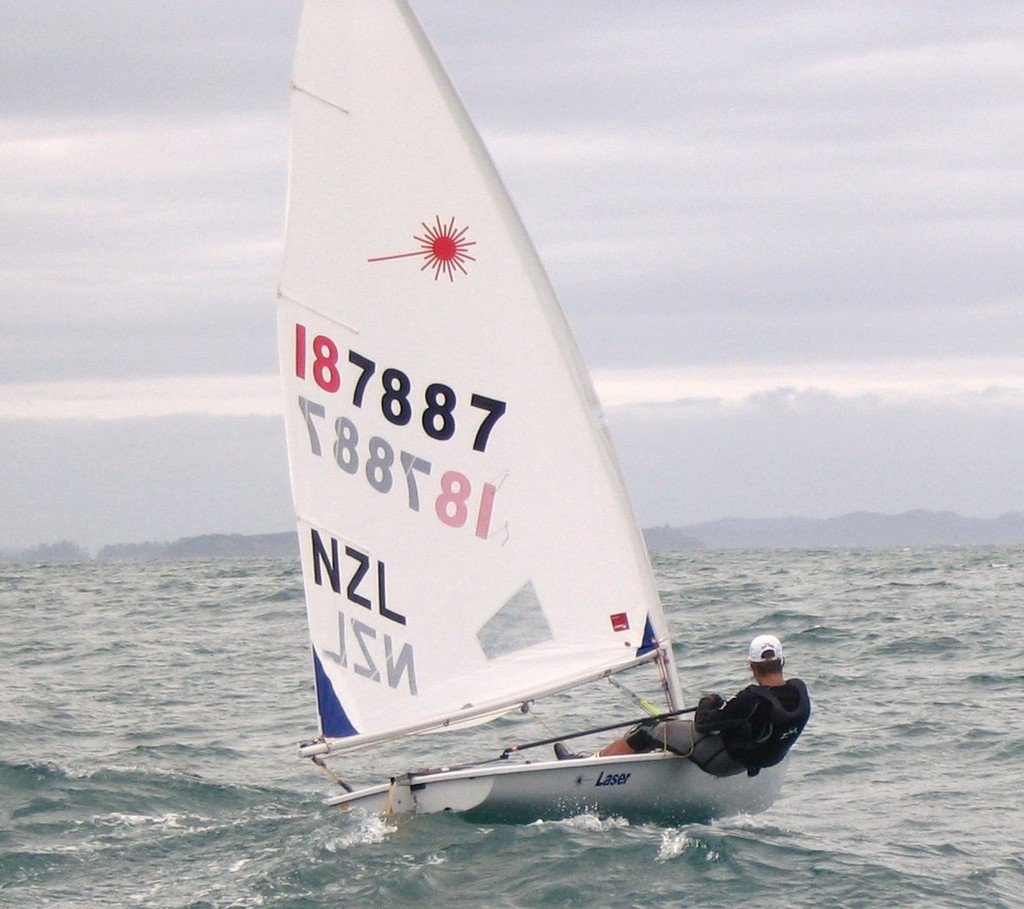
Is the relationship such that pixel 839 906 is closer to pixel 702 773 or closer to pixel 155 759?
pixel 702 773

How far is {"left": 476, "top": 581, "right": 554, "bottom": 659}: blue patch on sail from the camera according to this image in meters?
9.13

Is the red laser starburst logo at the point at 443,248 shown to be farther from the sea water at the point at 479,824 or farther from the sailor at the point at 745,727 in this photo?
the sea water at the point at 479,824

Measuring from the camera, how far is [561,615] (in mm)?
9094

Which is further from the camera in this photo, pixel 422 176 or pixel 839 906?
pixel 422 176

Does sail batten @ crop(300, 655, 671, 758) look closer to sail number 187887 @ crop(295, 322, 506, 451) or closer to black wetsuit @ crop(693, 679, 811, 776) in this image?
black wetsuit @ crop(693, 679, 811, 776)

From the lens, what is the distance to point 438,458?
909 centimetres

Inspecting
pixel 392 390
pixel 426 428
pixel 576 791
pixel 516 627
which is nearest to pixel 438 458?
pixel 426 428

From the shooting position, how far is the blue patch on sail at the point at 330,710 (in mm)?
9484

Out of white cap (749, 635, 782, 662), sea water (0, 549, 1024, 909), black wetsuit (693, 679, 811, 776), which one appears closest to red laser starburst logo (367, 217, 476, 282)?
white cap (749, 635, 782, 662)

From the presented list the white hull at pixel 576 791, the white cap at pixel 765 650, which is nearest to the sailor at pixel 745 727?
the white cap at pixel 765 650

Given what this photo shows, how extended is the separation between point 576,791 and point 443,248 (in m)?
3.11

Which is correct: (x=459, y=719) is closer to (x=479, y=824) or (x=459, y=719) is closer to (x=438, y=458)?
(x=479, y=824)

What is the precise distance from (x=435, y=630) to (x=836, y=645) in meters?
9.39

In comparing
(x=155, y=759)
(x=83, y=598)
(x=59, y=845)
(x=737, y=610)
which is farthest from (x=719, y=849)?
(x=83, y=598)
